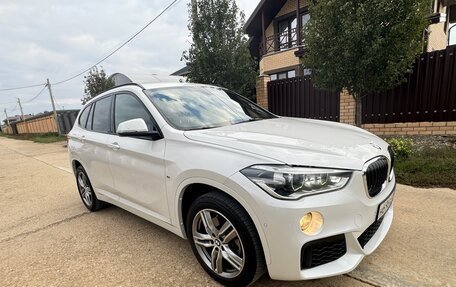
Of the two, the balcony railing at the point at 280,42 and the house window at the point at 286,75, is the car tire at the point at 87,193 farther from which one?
the balcony railing at the point at 280,42

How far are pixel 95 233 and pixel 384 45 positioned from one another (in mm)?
5902

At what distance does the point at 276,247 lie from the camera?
1.87 meters

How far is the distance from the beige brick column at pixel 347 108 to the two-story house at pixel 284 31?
5.76 m

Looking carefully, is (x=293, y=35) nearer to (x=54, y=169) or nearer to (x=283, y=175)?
(x=54, y=169)

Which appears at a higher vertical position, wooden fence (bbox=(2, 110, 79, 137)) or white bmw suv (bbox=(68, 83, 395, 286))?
white bmw suv (bbox=(68, 83, 395, 286))

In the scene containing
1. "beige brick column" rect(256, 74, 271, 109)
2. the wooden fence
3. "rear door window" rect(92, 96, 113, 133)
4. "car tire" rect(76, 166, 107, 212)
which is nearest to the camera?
"rear door window" rect(92, 96, 113, 133)

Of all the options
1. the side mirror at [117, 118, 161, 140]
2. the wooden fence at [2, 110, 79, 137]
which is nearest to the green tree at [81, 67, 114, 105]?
the wooden fence at [2, 110, 79, 137]

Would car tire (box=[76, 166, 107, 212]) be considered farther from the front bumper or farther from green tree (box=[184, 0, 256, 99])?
green tree (box=[184, 0, 256, 99])

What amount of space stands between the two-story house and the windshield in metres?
11.3

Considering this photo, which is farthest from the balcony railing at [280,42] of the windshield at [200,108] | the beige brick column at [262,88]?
the windshield at [200,108]

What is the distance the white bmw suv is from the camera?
6.11ft

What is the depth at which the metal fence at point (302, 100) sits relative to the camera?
360 inches

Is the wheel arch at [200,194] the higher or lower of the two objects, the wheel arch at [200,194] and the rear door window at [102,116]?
the lower

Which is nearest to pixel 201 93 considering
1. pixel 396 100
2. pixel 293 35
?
pixel 396 100
